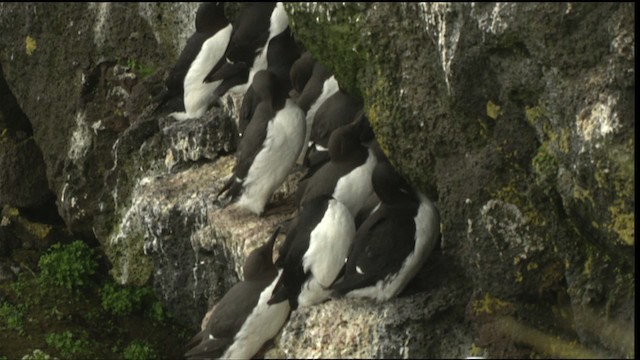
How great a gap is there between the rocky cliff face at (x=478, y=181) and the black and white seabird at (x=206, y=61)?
21 centimetres

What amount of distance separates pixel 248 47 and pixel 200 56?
32cm

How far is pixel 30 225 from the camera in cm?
924

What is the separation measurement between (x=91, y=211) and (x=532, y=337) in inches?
165

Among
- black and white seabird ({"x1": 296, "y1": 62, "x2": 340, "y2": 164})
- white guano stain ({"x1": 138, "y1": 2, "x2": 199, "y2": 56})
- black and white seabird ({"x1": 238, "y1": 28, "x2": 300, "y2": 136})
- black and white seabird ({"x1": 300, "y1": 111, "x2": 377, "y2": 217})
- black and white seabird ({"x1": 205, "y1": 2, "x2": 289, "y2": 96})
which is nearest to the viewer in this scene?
black and white seabird ({"x1": 300, "y1": 111, "x2": 377, "y2": 217})

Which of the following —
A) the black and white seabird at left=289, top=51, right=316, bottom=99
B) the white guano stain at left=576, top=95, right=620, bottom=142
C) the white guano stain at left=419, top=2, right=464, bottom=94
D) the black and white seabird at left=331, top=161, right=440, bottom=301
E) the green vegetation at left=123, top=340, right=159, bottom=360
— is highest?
the white guano stain at left=419, top=2, right=464, bottom=94

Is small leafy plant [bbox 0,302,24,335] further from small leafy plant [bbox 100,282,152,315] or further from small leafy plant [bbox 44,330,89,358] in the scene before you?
small leafy plant [bbox 100,282,152,315]

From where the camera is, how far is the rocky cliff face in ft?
16.0

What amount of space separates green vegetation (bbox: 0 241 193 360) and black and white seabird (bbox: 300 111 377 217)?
2042 mm

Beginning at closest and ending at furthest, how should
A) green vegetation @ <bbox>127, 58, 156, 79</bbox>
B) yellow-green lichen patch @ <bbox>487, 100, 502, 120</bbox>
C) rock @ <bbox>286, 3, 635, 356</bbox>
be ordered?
rock @ <bbox>286, 3, 635, 356</bbox>, yellow-green lichen patch @ <bbox>487, 100, 502, 120</bbox>, green vegetation @ <bbox>127, 58, 156, 79</bbox>

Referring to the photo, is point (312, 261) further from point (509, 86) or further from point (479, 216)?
point (509, 86)

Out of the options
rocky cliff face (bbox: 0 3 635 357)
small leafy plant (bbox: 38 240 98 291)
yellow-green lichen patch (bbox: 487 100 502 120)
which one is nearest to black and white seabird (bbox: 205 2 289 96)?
rocky cliff face (bbox: 0 3 635 357)

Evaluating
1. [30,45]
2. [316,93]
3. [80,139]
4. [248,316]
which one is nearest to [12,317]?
[80,139]

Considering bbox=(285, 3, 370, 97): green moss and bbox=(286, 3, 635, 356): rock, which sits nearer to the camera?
bbox=(286, 3, 635, 356): rock

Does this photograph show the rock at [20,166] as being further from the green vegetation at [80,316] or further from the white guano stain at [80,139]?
the green vegetation at [80,316]
